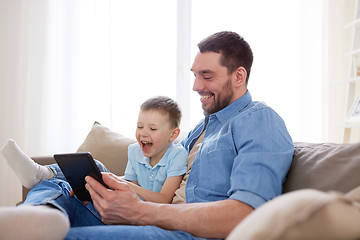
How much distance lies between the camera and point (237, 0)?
11.2ft

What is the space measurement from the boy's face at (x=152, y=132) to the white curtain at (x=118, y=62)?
1.68m

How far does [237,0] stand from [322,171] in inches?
108

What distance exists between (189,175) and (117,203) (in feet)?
0.99

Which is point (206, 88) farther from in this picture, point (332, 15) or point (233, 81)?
point (332, 15)

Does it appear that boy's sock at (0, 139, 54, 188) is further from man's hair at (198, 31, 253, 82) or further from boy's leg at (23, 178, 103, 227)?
man's hair at (198, 31, 253, 82)

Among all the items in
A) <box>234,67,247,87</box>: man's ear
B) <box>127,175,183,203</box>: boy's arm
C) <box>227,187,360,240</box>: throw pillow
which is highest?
<box>234,67,247,87</box>: man's ear

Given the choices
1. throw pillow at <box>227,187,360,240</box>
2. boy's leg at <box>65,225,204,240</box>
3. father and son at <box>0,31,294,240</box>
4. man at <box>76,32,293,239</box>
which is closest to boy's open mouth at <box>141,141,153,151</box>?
father and son at <box>0,31,294,240</box>

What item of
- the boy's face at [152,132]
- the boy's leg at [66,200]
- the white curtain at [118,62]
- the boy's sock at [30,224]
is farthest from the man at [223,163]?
the white curtain at [118,62]

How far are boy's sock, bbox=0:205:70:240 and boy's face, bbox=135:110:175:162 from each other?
798mm

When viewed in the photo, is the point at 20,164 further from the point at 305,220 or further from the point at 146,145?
the point at 305,220

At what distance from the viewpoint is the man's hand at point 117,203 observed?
112 centimetres

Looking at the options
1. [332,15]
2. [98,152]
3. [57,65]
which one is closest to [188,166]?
[98,152]

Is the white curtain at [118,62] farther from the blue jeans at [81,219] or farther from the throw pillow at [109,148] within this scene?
the blue jeans at [81,219]

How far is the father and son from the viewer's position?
95 centimetres
